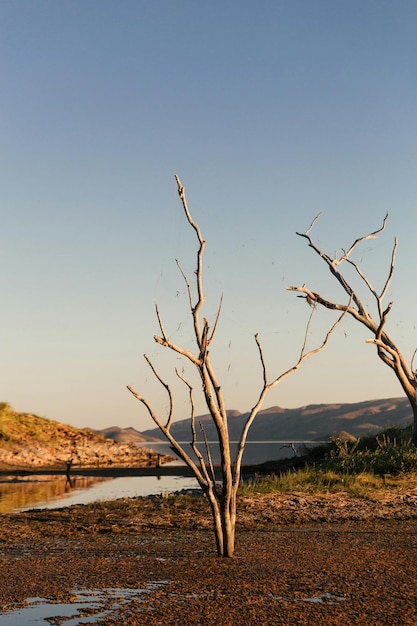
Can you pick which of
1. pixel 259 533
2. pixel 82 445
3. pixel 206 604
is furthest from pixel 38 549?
pixel 82 445

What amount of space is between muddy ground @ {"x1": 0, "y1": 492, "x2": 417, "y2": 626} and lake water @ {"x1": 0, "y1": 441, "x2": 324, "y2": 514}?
522 cm

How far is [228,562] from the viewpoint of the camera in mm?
11930

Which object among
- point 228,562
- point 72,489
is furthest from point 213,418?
point 72,489

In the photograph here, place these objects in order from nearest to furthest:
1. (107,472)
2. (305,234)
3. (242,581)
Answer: (242,581) < (305,234) < (107,472)

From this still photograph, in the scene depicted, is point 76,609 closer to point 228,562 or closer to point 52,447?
point 228,562

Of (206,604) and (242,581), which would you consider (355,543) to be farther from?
(206,604)

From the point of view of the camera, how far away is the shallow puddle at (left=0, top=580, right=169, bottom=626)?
8.31 m

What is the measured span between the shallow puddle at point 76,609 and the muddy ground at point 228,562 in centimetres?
5

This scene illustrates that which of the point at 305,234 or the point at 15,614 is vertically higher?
the point at 305,234

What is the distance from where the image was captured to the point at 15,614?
8.65 metres

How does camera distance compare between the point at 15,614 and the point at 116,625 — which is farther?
the point at 15,614

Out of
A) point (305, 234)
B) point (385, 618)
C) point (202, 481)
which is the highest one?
point (305, 234)

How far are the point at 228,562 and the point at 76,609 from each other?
364 cm

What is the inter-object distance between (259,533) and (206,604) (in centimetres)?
653
